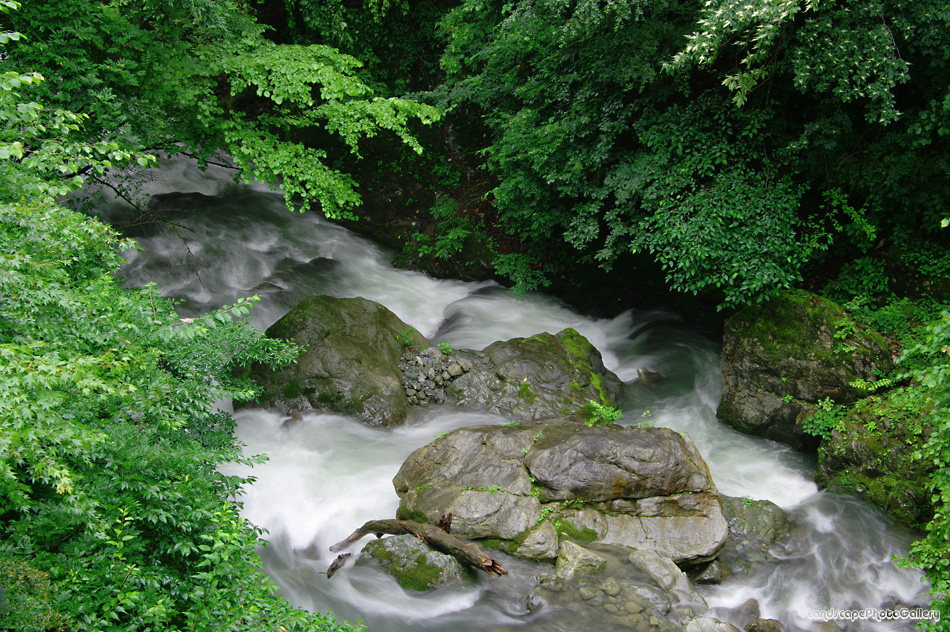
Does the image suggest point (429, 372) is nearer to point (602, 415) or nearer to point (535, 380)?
point (535, 380)

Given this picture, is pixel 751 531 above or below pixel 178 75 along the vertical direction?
below

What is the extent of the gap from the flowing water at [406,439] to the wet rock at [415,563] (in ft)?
0.33

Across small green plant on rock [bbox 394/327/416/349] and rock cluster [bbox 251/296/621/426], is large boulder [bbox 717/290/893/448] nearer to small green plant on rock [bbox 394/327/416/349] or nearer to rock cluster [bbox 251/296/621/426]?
rock cluster [bbox 251/296/621/426]

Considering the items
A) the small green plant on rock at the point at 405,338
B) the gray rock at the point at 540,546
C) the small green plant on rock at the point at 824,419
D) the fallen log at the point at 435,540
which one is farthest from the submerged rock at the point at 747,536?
the small green plant on rock at the point at 405,338

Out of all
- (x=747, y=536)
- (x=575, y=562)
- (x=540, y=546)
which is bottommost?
(x=540, y=546)

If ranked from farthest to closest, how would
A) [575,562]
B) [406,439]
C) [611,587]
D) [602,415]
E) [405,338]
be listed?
[405,338] → [406,439] → [602,415] → [575,562] → [611,587]

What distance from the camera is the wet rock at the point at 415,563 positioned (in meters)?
5.53

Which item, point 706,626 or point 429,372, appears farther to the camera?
point 429,372

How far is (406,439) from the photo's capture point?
8.08 meters

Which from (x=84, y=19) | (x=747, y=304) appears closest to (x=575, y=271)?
(x=747, y=304)

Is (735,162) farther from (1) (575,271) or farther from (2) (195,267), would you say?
(2) (195,267)

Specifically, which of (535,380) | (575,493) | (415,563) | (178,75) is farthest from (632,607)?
(178,75)

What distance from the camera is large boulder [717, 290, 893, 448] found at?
7789 millimetres

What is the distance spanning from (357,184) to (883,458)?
8.02 meters
